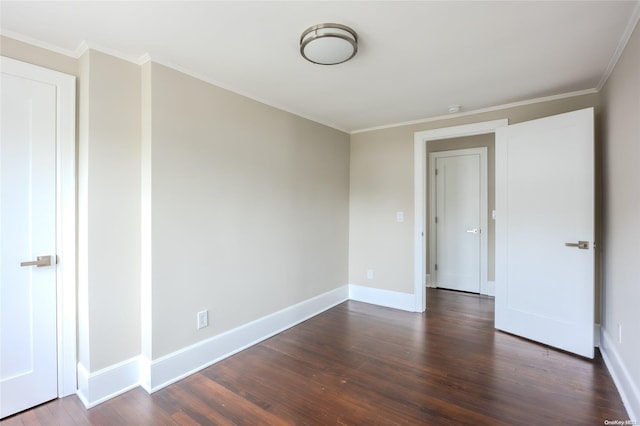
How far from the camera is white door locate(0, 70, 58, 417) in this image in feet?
6.28

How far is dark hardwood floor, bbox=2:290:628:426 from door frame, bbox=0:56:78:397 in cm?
36

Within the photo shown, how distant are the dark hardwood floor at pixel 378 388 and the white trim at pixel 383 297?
2.45 feet

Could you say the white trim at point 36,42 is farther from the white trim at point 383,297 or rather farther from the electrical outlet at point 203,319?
the white trim at point 383,297

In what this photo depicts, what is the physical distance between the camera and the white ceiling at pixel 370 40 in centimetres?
168

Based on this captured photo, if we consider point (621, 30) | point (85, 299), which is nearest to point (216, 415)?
point (85, 299)

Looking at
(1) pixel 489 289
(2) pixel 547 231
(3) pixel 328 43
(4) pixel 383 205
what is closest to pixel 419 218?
(4) pixel 383 205

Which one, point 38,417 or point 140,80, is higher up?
point 140,80

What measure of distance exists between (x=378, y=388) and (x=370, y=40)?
2.40 meters

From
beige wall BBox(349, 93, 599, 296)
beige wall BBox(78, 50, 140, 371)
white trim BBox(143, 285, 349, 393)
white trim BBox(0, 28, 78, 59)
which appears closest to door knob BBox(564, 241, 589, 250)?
beige wall BBox(349, 93, 599, 296)

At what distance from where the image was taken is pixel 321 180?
12.6ft

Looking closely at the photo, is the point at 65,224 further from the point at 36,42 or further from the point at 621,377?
the point at 621,377

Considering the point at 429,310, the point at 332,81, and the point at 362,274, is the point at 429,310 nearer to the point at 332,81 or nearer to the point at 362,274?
the point at 362,274

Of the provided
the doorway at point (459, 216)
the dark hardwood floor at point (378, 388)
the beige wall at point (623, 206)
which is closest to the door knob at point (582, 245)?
the beige wall at point (623, 206)

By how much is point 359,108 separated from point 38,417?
358 centimetres
